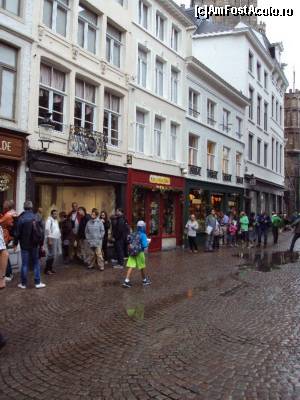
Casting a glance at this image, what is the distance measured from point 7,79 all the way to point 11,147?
1942 mm

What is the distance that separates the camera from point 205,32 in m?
34.8

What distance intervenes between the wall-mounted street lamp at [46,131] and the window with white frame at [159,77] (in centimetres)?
812

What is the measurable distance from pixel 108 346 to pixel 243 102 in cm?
2770

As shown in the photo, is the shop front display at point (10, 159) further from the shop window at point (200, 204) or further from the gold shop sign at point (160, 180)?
the shop window at point (200, 204)

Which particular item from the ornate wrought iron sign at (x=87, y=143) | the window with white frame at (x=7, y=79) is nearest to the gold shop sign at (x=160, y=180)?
the ornate wrought iron sign at (x=87, y=143)

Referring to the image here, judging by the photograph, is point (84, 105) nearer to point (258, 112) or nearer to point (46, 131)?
point (46, 131)

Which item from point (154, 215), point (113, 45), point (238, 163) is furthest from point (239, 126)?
point (113, 45)

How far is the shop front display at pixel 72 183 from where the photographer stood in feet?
43.9

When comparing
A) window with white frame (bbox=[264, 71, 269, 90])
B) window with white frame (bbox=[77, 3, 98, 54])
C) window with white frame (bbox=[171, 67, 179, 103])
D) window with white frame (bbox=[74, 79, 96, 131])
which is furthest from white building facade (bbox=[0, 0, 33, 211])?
window with white frame (bbox=[264, 71, 269, 90])

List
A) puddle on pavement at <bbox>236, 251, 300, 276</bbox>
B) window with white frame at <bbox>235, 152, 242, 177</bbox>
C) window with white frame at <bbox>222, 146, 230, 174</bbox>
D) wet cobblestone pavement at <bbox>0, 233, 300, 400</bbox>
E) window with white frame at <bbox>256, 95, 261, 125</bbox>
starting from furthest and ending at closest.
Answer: window with white frame at <bbox>256, 95, 261, 125</bbox> → window with white frame at <bbox>235, 152, 242, 177</bbox> → window with white frame at <bbox>222, 146, 230, 174</bbox> → puddle on pavement at <bbox>236, 251, 300, 276</bbox> → wet cobblestone pavement at <bbox>0, 233, 300, 400</bbox>

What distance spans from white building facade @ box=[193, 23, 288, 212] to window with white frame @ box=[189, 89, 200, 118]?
348 inches

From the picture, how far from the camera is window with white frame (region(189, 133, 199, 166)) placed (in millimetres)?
24045

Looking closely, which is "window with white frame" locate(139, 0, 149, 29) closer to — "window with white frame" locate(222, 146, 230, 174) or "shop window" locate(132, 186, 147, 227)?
"shop window" locate(132, 186, 147, 227)

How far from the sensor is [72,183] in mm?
16750
